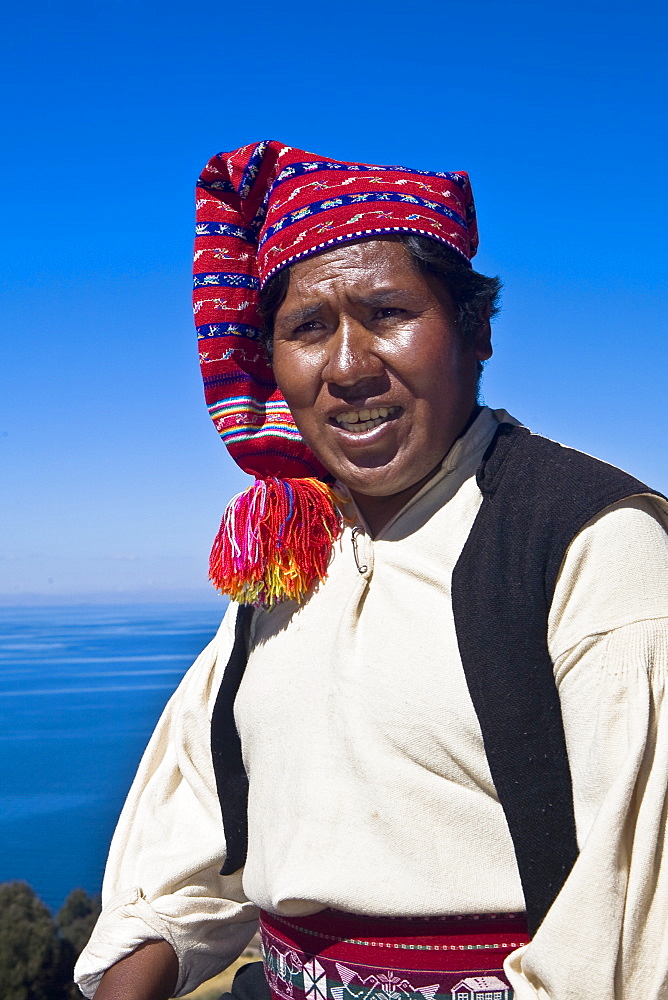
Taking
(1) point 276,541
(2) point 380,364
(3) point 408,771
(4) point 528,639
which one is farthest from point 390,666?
(2) point 380,364

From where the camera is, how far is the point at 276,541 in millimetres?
1896

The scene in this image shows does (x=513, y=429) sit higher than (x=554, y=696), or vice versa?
(x=513, y=429)

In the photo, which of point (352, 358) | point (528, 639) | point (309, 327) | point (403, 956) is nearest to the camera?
point (528, 639)

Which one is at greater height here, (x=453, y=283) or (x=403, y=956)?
(x=453, y=283)

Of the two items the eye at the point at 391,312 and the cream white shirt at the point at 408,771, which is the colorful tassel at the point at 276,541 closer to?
the cream white shirt at the point at 408,771

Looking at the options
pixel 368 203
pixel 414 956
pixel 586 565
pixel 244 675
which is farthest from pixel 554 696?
pixel 368 203

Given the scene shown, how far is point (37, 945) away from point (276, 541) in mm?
4043

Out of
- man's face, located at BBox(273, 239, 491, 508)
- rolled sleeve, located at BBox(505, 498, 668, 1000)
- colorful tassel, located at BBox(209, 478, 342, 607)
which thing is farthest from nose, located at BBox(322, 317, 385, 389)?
rolled sleeve, located at BBox(505, 498, 668, 1000)

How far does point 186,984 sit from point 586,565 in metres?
1.29

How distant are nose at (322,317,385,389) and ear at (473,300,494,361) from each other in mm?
236

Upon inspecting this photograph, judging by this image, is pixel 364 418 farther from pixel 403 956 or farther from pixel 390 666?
pixel 403 956

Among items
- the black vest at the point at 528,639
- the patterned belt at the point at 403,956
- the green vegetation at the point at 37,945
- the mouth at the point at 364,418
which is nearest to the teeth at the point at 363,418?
the mouth at the point at 364,418

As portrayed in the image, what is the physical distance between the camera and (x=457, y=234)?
1789 millimetres

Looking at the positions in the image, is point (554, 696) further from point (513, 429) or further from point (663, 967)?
point (513, 429)
